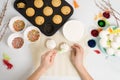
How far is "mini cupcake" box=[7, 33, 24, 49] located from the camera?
1.21 m

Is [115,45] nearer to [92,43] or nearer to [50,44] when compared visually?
[92,43]

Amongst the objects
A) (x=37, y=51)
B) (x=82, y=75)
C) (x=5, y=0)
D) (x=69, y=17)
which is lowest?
(x=82, y=75)

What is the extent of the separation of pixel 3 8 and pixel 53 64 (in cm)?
32

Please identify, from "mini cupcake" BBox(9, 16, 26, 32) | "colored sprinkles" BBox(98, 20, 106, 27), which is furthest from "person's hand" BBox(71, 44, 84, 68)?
"mini cupcake" BBox(9, 16, 26, 32)

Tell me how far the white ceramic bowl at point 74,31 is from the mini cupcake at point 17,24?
0.18 m

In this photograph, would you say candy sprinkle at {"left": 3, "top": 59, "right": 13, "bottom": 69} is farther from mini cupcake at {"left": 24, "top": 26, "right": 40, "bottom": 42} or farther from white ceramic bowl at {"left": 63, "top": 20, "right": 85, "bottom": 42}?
white ceramic bowl at {"left": 63, "top": 20, "right": 85, "bottom": 42}

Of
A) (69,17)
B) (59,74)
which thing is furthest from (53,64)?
(69,17)

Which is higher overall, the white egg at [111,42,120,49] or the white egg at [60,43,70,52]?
the white egg at [60,43,70,52]

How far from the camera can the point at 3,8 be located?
1.23 meters

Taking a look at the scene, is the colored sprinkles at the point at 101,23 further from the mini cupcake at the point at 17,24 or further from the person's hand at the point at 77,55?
the mini cupcake at the point at 17,24

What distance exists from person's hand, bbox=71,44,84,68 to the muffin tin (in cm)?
11

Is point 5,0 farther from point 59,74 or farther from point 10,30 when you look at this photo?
point 59,74

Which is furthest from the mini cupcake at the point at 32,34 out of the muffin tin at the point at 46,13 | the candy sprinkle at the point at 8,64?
the candy sprinkle at the point at 8,64

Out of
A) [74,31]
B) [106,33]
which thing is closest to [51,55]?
[74,31]
